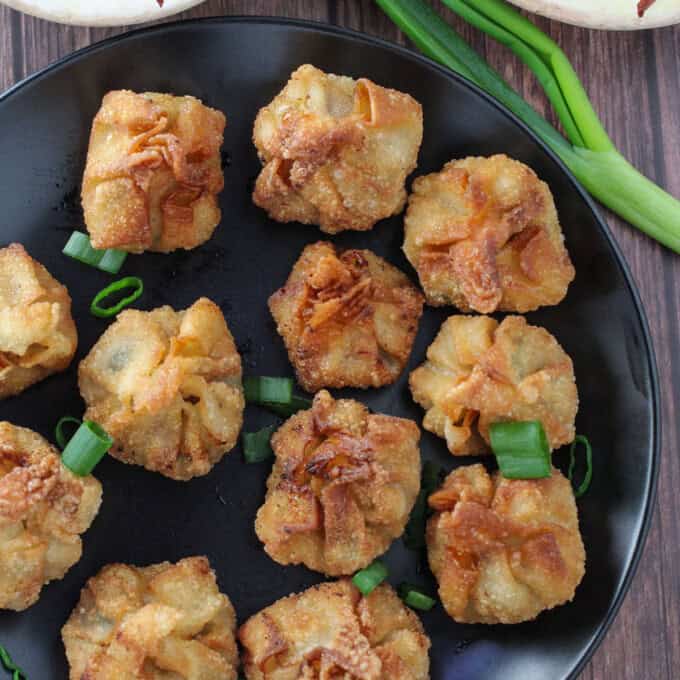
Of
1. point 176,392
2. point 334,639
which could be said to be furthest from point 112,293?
point 334,639

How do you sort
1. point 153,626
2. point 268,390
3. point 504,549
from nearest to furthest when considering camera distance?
1. point 153,626
2. point 504,549
3. point 268,390

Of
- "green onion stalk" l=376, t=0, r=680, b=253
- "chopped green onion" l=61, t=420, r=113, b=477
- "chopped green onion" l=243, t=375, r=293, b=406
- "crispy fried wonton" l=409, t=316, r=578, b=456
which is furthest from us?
"green onion stalk" l=376, t=0, r=680, b=253

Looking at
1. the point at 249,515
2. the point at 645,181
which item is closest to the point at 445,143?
the point at 645,181

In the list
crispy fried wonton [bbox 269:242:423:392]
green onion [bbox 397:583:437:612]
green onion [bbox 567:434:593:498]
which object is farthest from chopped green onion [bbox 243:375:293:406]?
green onion [bbox 567:434:593:498]

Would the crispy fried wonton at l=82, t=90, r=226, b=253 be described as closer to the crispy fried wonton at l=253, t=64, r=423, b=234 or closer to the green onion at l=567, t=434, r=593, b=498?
the crispy fried wonton at l=253, t=64, r=423, b=234

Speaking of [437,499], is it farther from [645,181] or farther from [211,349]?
[645,181]

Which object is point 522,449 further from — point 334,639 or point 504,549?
point 334,639
